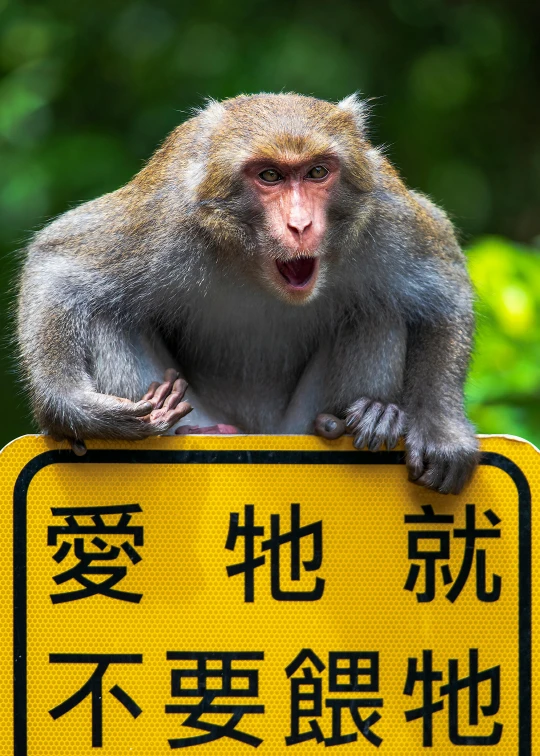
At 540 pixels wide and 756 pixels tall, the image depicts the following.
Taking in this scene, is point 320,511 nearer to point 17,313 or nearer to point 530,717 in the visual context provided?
point 530,717

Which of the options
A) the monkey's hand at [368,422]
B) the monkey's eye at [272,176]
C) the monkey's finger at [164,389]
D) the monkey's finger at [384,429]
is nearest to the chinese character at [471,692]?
the monkey's finger at [384,429]

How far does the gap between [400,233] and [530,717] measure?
181 cm

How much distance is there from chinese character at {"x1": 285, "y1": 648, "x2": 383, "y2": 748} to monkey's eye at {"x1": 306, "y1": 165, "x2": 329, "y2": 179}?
158cm

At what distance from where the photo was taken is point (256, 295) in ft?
12.8

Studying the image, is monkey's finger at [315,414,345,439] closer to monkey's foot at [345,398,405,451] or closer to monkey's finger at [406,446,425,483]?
monkey's foot at [345,398,405,451]

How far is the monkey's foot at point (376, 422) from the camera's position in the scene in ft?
10.3

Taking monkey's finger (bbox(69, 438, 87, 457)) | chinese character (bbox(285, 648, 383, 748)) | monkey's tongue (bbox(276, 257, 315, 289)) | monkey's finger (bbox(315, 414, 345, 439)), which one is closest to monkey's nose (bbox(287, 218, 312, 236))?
monkey's tongue (bbox(276, 257, 315, 289))

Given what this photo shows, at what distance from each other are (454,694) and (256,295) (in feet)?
5.29

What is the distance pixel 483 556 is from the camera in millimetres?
2811

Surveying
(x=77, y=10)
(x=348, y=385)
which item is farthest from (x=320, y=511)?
(x=77, y=10)

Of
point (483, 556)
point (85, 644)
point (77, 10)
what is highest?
point (77, 10)

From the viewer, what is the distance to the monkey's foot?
124 inches

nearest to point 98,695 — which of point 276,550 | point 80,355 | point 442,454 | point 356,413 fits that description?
point 276,550

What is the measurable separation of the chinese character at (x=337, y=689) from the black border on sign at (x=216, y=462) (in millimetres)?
351
